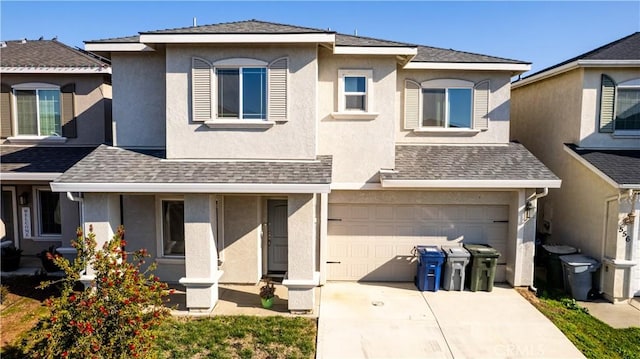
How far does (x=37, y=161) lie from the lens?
11422 millimetres

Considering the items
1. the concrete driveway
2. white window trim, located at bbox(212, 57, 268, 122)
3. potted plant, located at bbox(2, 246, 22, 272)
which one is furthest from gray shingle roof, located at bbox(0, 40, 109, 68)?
the concrete driveway

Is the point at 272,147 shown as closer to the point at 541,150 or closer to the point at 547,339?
the point at 547,339

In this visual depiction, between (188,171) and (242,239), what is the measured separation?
8.32 feet

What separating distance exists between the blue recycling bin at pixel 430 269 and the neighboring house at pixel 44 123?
A: 10010mm

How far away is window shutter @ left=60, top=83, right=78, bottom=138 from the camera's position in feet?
39.6

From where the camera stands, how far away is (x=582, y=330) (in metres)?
8.27

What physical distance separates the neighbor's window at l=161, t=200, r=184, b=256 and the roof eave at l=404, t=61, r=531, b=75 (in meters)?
7.42

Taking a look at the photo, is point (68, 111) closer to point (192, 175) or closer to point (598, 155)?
point (192, 175)

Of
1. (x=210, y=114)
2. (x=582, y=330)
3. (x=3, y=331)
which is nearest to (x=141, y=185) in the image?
(x=210, y=114)

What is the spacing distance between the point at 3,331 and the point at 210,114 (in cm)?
601

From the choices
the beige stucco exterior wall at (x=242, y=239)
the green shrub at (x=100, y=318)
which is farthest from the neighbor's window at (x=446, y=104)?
the green shrub at (x=100, y=318)

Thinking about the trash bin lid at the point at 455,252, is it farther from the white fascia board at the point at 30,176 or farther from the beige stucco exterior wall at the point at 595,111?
the white fascia board at the point at 30,176

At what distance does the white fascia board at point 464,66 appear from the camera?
11312 millimetres

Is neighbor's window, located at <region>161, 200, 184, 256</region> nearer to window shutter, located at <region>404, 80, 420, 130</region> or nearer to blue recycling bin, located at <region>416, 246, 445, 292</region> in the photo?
blue recycling bin, located at <region>416, 246, 445, 292</region>
